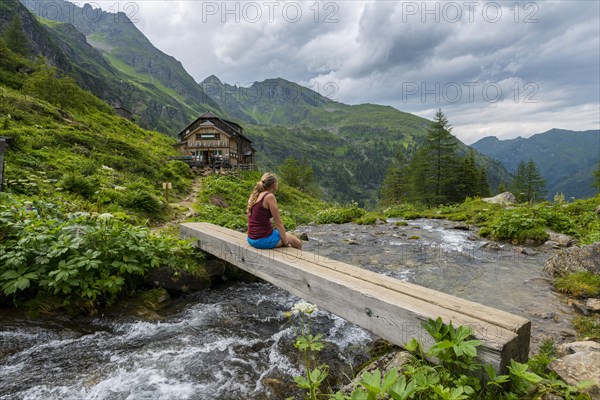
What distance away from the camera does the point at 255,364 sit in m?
4.35

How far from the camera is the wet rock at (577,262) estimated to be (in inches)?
275

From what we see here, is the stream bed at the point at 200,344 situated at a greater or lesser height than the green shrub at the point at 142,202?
lesser

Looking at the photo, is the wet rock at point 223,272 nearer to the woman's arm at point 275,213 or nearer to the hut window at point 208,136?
the woman's arm at point 275,213

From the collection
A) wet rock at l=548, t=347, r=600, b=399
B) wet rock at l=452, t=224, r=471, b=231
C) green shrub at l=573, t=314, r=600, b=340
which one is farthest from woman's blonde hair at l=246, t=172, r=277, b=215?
wet rock at l=452, t=224, r=471, b=231

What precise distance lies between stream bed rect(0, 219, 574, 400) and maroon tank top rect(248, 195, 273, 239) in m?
1.54

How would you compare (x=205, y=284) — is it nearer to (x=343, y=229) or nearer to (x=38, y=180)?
(x=38, y=180)

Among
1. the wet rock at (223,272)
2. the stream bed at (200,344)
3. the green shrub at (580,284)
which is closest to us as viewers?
the stream bed at (200,344)

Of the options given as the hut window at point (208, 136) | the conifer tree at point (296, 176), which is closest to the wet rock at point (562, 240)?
the hut window at point (208, 136)

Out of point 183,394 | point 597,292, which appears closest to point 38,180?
point 183,394

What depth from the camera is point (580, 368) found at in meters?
2.79

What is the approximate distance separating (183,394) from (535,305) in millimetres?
6501

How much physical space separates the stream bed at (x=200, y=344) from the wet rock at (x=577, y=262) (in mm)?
387

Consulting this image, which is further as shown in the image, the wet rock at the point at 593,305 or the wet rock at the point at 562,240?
the wet rock at the point at 562,240

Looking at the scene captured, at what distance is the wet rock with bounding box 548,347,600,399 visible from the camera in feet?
8.66
